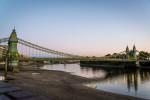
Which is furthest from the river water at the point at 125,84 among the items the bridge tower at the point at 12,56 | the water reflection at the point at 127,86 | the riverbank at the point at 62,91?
the bridge tower at the point at 12,56

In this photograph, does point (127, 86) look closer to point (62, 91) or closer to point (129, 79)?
point (129, 79)

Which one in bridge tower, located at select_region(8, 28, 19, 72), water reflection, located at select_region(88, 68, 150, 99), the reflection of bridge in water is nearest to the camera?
water reflection, located at select_region(88, 68, 150, 99)

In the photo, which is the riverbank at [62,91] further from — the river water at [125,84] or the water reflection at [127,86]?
the river water at [125,84]

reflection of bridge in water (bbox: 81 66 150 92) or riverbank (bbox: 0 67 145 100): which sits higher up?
riverbank (bbox: 0 67 145 100)

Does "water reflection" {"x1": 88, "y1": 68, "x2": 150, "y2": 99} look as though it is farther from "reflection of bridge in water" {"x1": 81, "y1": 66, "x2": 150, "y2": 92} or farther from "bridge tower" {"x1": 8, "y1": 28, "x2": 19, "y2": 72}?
"bridge tower" {"x1": 8, "y1": 28, "x2": 19, "y2": 72}

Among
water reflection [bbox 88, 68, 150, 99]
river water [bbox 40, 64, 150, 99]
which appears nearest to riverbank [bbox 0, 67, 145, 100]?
water reflection [bbox 88, 68, 150, 99]

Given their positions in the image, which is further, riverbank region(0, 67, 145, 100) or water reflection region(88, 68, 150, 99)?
water reflection region(88, 68, 150, 99)

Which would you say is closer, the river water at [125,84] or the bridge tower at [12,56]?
the river water at [125,84]

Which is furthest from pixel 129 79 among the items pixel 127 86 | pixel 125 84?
pixel 127 86

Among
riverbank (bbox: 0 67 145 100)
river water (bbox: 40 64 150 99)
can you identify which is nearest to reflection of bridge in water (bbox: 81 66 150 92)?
river water (bbox: 40 64 150 99)

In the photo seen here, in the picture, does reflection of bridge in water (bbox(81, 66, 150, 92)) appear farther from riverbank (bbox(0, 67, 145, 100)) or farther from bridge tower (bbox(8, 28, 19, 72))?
bridge tower (bbox(8, 28, 19, 72))

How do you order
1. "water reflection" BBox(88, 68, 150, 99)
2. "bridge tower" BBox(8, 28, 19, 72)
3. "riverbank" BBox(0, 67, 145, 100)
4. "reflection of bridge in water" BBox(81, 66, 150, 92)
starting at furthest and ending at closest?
"bridge tower" BBox(8, 28, 19, 72) → "reflection of bridge in water" BBox(81, 66, 150, 92) → "water reflection" BBox(88, 68, 150, 99) → "riverbank" BBox(0, 67, 145, 100)

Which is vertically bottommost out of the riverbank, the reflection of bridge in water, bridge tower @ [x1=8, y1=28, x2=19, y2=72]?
the reflection of bridge in water

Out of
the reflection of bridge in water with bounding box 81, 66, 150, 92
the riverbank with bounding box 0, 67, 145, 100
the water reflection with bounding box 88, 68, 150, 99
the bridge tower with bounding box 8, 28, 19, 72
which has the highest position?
the bridge tower with bounding box 8, 28, 19, 72
